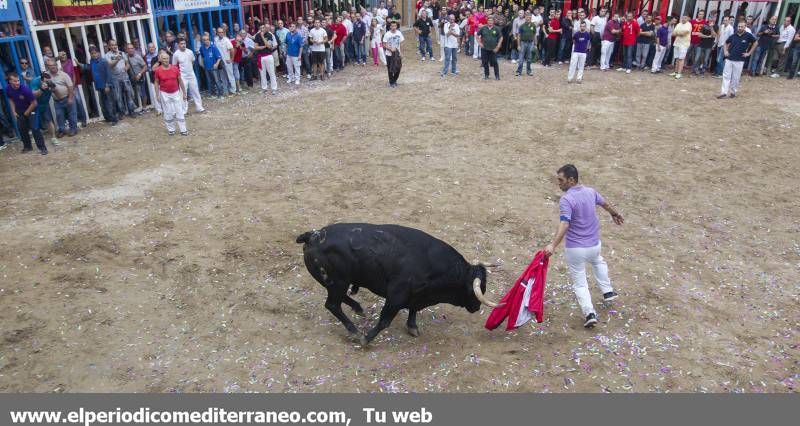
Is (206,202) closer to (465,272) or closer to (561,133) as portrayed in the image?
(465,272)

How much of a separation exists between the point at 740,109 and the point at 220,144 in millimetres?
12320

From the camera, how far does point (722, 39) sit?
59.0 feet

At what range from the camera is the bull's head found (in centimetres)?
569

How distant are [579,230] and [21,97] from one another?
11.2m

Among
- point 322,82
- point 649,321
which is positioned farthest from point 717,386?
point 322,82

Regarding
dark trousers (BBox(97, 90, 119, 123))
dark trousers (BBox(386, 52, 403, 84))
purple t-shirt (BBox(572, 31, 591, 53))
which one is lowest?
dark trousers (BBox(97, 90, 119, 123))

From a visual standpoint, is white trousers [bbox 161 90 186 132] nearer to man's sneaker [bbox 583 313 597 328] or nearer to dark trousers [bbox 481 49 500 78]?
dark trousers [bbox 481 49 500 78]

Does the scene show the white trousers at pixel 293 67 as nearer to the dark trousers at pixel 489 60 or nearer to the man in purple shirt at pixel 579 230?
the dark trousers at pixel 489 60

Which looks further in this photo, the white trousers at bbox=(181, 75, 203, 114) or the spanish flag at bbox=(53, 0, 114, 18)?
the white trousers at bbox=(181, 75, 203, 114)

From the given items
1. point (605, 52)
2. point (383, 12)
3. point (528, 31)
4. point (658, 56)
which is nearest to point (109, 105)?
point (528, 31)

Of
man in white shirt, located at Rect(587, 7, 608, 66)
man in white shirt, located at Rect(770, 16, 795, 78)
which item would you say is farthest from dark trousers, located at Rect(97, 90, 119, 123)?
man in white shirt, located at Rect(770, 16, 795, 78)

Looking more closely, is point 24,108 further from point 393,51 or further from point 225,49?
point 393,51

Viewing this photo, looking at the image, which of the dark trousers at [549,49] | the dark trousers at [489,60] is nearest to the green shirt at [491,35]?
the dark trousers at [489,60]

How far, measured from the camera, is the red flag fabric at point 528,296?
593 centimetres
